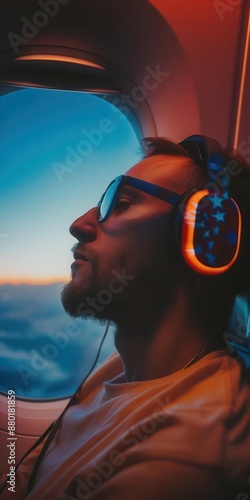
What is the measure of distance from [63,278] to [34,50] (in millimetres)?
574

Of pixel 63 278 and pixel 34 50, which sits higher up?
pixel 34 50

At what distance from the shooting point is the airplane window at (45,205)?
129 cm

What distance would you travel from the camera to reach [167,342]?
3.78 feet

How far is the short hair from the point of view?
1162 millimetres

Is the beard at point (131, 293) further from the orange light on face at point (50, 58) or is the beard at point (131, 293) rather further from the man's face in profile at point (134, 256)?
the orange light on face at point (50, 58)

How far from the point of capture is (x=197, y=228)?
3.60 feet

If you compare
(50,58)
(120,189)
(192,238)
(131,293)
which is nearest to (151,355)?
(131,293)

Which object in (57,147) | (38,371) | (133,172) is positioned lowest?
(38,371)

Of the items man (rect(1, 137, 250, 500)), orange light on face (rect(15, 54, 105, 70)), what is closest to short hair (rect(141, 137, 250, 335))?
man (rect(1, 137, 250, 500))

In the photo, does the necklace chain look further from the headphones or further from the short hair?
the headphones

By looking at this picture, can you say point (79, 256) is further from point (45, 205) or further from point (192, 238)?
point (192, 238)

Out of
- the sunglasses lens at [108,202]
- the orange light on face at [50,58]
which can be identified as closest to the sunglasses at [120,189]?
the sunglasses lens at [108,202]

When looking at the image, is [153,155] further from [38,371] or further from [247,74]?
[38,371]

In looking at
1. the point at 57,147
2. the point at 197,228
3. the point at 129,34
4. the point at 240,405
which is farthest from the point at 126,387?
the point at 129,34
